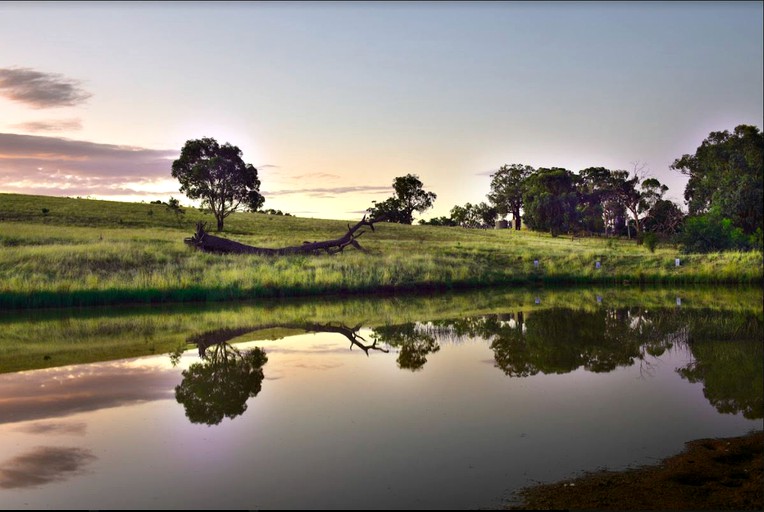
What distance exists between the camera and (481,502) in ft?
18.8

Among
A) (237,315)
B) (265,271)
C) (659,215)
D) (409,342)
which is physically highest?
(659,215)

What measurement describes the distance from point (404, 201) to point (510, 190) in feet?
55.2

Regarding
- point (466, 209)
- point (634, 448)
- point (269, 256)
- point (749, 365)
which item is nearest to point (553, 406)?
point (634, 448)

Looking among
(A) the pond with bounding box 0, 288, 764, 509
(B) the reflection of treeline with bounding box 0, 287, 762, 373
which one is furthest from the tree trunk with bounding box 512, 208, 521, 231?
(A) the pond with bounding box 0, 288, 764, 509

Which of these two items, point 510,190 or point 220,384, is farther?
point 510,190

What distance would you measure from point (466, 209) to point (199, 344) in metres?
103

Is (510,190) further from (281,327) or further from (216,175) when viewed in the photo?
(281,327)

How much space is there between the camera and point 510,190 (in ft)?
331

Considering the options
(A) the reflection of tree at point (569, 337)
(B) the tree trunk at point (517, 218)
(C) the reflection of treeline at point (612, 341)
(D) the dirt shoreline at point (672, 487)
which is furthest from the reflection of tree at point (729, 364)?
(B) the tree trunk at point (517, 218)

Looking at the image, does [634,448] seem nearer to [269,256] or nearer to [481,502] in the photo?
[481,502]

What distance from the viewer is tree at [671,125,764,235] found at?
5181 centimetres

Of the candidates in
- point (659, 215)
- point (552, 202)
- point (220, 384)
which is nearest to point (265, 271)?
point (220, 384)

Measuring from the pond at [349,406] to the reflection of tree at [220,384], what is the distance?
0.05 meters

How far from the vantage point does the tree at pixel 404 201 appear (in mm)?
102375
